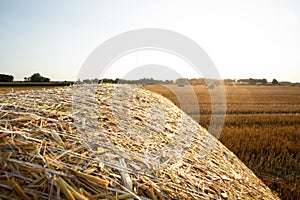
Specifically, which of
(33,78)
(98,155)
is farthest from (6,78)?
(98,155)

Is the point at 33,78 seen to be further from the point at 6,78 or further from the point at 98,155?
the point at 98,155

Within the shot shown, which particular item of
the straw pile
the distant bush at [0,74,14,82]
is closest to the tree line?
the distant bush at [0,74,14,82]

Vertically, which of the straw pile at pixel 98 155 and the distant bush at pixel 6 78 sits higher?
the distant bush at pixel 6 78

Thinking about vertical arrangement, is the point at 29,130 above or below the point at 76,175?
above

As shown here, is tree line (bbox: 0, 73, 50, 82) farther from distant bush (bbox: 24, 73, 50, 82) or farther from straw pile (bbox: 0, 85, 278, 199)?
straw pile (bbox: 0, 85, 278, 199)

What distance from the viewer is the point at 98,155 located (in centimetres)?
194

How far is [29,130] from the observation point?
201 cm

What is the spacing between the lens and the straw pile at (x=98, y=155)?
1.69 metres

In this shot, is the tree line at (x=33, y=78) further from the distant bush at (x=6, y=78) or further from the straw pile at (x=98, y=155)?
the straw pile at (x=98, y=155)

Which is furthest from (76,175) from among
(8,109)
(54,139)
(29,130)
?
(8,109)

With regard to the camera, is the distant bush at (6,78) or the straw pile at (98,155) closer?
the straw pile at (98,155)

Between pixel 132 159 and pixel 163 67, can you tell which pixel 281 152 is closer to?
pixel 163 67

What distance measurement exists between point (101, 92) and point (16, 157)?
5.50ft

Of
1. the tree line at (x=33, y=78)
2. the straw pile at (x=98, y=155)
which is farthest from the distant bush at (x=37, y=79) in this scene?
the straw pile at (x=98, y=155)
